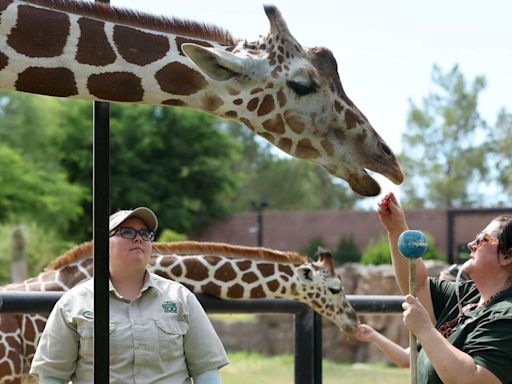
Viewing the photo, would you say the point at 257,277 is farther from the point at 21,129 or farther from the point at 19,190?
the point at 21,129

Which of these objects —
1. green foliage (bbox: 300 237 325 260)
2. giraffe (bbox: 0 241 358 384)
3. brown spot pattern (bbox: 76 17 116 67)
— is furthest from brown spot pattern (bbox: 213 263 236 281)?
green foliage (bbox: 300 237 325 260)

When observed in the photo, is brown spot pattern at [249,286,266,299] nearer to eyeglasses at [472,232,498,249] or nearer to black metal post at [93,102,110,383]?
eyeglasses at [472,232,498,249]

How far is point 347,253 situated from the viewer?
25516mm

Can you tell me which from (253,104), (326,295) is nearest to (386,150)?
(253,104)

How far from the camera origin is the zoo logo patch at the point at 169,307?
330cm

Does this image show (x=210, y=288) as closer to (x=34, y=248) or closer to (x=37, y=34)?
(x=37, y=34)

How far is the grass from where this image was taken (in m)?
13.6

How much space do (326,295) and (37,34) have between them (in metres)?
3.58

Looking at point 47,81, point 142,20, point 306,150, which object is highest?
point 142,20

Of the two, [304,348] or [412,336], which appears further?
[304,348]

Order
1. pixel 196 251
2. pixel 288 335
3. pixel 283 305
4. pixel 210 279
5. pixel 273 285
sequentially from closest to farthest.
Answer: pixel 283 305 < pixel 210 279 < pixel 196 251 < pixel 273 285 < pixel 288 335

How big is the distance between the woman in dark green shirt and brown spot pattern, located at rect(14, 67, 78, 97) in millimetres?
1187

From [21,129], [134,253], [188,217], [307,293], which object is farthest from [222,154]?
[134,253]

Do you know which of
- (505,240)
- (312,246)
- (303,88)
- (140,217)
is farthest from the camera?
(312,246)
